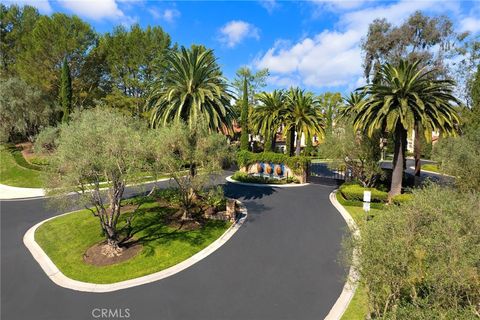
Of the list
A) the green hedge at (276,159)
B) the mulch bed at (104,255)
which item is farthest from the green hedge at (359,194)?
the mulch bed at (104,255)

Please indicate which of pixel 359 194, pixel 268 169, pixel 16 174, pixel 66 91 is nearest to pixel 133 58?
pixel 66 91

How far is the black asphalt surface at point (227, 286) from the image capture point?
36.7ft

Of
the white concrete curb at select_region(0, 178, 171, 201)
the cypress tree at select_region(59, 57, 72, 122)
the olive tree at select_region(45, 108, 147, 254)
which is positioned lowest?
the white concrete curb at select_region(0, 178, 171, 201)

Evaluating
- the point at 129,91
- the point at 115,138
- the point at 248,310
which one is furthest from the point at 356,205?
the point at 129,91

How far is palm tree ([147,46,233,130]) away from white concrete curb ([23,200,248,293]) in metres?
10.3

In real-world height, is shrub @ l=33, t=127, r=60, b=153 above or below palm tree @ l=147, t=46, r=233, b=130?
below

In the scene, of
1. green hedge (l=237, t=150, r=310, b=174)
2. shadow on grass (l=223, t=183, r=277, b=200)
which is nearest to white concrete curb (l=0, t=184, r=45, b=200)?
shadow on grass (l=223, t=183, r=277, b=200)

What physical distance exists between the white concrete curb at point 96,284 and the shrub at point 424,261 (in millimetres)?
8726

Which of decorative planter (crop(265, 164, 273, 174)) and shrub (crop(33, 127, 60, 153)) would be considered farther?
decorative planter (crop(265, 164, 273, 174))

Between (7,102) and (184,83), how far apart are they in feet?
106

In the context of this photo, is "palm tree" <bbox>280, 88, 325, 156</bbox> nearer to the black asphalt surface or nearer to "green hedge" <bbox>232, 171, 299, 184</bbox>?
"green hedge" <bbox>232, 171, 299, 184</bbox>

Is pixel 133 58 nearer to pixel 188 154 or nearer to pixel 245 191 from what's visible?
pixel 245 191

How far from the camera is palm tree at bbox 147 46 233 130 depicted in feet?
77.4

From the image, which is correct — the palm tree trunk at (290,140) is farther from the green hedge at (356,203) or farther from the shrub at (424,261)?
the shrub at (424,261)
